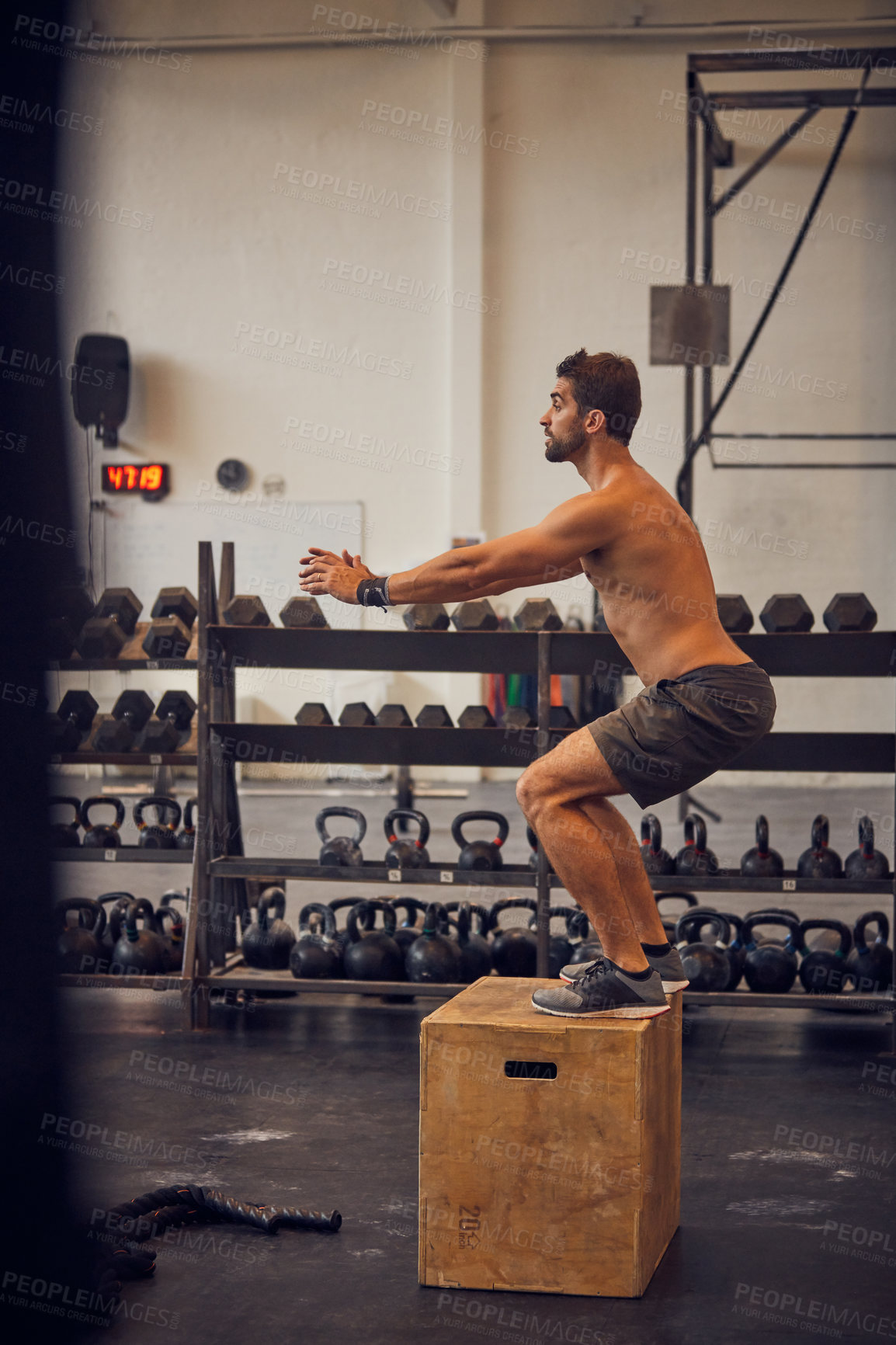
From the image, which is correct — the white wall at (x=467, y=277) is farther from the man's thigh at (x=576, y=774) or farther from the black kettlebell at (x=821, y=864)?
the man's thigh at (x=576, y=774)

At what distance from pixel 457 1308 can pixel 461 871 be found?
6.25 feet

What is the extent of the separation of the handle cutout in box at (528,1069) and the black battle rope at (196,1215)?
1.80 feet

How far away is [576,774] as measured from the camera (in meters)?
2.58

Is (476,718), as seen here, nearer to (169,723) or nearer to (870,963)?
(169,723)

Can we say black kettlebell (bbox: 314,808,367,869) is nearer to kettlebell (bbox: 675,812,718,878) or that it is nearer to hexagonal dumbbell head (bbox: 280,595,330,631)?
hexagonal dumbbell head (bbox: 280,595,330,631)

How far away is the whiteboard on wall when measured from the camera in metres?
10.1

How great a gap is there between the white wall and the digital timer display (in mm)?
279

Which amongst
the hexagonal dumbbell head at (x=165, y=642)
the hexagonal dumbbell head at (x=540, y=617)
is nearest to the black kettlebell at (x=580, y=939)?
the hexagonal dumbbell head at (x=540, y=617)

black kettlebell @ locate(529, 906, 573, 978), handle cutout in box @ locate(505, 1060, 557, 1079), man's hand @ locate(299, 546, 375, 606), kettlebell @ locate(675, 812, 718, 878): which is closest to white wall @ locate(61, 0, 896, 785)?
black kettlebell @ locate(529, 906, 573, 978)

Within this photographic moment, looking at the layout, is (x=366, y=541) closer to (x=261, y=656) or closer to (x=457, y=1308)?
(x=261, y=656)

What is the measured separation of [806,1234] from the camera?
8.83 ft

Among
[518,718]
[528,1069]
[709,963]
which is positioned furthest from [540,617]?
[528,1069]

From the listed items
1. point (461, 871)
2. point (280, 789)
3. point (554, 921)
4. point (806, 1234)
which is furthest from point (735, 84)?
point (806, 1234)

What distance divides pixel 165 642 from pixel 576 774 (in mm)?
2175
